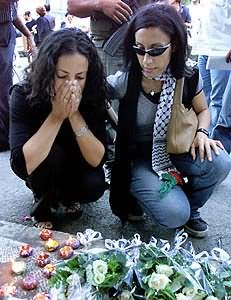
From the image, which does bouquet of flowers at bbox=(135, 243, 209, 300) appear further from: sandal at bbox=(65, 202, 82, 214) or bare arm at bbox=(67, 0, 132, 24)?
bare arm at bbox=(67, 0, 132, 24)

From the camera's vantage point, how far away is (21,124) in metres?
1.52

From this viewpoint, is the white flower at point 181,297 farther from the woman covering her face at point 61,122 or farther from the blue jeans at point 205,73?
the blue jeans at point 205,73

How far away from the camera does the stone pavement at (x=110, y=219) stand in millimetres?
1694

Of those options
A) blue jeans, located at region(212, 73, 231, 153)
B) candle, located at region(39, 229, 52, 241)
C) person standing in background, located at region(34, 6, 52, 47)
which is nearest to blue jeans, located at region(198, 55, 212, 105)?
blue jeans, located at region(212, 73, 231, 153)

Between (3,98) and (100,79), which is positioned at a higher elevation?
(100,79)

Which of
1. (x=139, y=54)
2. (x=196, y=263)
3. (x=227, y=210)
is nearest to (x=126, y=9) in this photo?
(x=139, y=54)

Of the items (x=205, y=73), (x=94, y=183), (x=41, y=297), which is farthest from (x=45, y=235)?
(x=205, y=73)

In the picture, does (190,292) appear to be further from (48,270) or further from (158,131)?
(158,131)

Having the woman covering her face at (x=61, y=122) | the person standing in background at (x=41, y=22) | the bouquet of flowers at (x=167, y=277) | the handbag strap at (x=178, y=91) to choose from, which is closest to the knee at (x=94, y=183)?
the woman covering her face at (x=61, y=122)

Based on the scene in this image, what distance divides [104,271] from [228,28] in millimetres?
1308

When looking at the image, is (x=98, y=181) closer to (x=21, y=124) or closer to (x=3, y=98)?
(x=21, y=124)

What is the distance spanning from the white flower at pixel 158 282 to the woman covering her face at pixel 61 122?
0.71 metres

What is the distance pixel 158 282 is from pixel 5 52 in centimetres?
183

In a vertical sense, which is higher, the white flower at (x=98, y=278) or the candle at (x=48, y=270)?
the white flower at (x=98, y=278)
